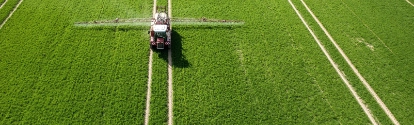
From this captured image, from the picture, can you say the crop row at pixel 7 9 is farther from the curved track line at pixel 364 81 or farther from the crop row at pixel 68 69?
the curved track line at pixel 364 81

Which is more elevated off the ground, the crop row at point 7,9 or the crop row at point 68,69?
the crop row at point 7,9

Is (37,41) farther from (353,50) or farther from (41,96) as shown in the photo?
(353,50)

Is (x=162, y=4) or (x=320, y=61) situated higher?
(x=162, y=4)

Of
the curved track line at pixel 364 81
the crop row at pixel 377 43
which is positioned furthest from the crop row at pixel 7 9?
the curved track line at pixel 364 81

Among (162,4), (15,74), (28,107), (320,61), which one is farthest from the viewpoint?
(162,4)

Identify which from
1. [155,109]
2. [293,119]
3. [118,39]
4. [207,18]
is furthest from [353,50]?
[118,39]
